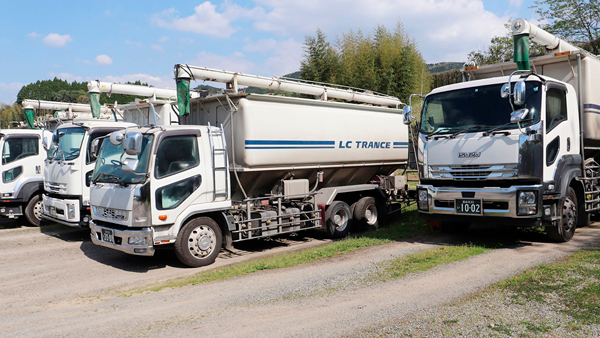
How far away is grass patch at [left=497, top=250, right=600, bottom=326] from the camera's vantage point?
207 inches

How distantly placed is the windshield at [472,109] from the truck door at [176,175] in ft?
15.1

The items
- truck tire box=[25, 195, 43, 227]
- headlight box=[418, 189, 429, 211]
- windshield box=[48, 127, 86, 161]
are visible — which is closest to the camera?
headlight box=[418, 189, 429, 211]

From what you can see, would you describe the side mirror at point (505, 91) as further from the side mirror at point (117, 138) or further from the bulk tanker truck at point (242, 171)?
the side mirror at point (117, 138)

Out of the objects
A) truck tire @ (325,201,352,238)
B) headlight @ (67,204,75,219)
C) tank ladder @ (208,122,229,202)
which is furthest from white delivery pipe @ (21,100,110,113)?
truck tire @ (325,201,352,238)

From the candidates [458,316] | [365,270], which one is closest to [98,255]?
[365,270]

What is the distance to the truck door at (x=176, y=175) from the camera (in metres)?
7.71

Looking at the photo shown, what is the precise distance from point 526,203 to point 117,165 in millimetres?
7310

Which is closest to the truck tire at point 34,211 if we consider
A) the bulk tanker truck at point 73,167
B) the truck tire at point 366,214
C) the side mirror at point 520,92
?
the bulk tanker truck at point 73,167

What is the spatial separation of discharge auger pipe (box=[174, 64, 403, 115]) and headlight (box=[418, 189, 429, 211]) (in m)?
3.77

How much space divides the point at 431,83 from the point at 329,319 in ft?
115

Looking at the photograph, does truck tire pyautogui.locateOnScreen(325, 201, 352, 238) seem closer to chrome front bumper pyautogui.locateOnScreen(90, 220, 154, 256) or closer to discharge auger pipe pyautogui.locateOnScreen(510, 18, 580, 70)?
chrome front bumper pyautogui.locateOnScreen(90, 220, 154, 256)

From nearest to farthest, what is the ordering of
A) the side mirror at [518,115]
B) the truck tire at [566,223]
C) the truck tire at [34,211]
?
1. the side mirror at [518,115]
2. the truck tire at [566,223]
3. the truck tire at [34,211]

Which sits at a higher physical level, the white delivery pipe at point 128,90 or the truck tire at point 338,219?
the white delivery pipe at point 128,90

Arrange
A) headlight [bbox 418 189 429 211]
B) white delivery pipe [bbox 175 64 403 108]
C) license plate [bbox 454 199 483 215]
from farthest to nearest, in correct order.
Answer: white delivery pipe [bbox 175 64 403 108]
headlight [bbox 418 189 429 211]
license plate [bbox 454 199 483 215]
